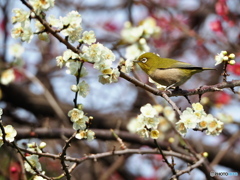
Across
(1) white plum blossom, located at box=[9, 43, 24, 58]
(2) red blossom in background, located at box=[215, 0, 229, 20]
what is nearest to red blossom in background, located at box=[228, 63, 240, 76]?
(2) red blossom in background, located at box=[215, 0, 229, 20]

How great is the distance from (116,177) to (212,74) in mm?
2223

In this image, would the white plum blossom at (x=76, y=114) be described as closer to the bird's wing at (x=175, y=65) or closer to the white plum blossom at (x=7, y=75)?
the bird's wing at (x=175, y=65)

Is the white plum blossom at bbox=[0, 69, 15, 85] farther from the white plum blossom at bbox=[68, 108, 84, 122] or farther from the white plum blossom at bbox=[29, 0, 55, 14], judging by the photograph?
the white plum blossom at bbox=[68, 108, 84, 122]

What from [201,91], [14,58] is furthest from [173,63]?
[14,58]

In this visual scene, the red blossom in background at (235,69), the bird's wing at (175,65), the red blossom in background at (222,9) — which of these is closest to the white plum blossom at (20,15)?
the bird's wing at (175,65)

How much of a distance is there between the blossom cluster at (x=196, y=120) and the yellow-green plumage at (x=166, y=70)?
14.2 inches

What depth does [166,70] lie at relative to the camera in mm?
2076

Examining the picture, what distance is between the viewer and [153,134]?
1.80 metres

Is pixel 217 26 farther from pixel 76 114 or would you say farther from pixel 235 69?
pixel 76 114

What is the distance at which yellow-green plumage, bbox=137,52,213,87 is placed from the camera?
2057mm

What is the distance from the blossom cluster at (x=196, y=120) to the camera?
1.68m

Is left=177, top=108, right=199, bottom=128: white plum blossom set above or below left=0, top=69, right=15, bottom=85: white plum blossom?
below

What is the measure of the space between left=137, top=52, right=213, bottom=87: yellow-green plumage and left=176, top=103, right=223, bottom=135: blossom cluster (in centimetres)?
36

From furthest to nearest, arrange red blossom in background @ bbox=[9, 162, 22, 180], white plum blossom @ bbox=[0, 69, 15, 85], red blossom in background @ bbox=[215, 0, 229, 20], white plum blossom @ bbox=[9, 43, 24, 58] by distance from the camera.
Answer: red blossom in background @ bbox=[215, 0, 229, 20], white plum blossom @ bbox=[9, 43, 24, 58], white plum blossom @ bbox=[0, 69, 15, 85], red blossom in background @ bbox=[9, 162, 22, 180]
